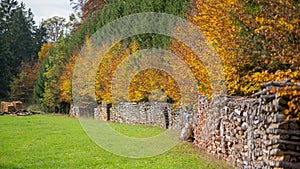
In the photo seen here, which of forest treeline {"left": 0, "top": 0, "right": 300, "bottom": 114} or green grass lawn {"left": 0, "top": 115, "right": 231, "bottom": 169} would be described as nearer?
forest treeline {"left": 0, "top": 0, "right": 300, "bottom": 114}

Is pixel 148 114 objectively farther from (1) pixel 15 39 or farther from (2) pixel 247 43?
(1) pixel 15 39

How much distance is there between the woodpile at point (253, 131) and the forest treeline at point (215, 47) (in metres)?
0.42

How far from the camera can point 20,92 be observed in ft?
185

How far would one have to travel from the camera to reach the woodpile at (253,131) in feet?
24.8

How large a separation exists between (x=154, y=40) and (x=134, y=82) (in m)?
2.89

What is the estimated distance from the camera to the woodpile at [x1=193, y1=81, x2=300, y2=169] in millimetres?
7559

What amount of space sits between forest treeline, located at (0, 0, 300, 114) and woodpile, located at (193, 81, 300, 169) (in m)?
0.42

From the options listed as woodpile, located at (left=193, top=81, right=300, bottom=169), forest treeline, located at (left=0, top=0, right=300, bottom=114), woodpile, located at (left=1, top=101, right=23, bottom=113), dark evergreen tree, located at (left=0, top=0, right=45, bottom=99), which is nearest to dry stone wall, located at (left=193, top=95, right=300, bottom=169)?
woodpile, located at (left=193, top=81, right=300, bottom=169)

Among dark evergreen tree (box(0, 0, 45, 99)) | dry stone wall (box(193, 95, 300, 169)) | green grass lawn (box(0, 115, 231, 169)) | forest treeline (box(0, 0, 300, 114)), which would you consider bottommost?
green grass lawn (box(0, 115, 231, 169))

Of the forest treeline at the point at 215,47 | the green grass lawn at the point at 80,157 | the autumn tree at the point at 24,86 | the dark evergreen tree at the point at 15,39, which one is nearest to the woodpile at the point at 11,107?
the forest treeline at the point at 215,47

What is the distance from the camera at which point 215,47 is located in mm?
14164

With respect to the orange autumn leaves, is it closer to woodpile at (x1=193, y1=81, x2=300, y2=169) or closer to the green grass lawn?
woodpile at (x1=193, y1=81, x2=300, y2=169)

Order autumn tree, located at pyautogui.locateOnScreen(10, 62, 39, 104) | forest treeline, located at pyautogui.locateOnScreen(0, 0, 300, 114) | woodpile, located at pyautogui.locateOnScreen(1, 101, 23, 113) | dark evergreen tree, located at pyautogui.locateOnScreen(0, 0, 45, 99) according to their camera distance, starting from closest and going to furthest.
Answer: forest treeline, located at pyautogui.locateOnScreen(0, 0, 300, 114) → woodpile, located at pyautogui.locateOnScreen(1, 101, 23, 113) → autumn tree, located at pyautogui.locateOnScreen(10, 62, 39, 104) → dark evergreen tree, located at pyautogui.locateOnScreen(0, 0, 45, 99)

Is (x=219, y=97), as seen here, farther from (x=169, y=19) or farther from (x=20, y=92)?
(x=20, y=92)
